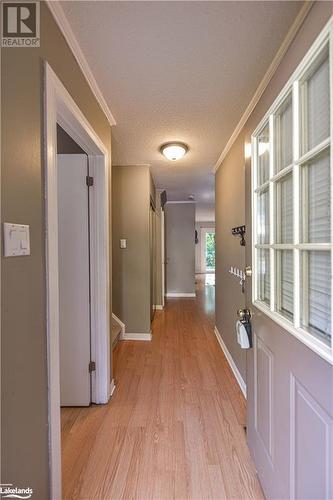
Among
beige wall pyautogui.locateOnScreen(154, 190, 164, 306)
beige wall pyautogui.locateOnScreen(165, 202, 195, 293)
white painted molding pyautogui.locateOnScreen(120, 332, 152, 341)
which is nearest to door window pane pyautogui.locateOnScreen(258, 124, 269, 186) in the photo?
white painted molding pyautogui.locateOnScreen(120, 332, 152, 341)

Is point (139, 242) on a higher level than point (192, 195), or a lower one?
lower

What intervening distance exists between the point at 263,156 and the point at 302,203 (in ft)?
1.69

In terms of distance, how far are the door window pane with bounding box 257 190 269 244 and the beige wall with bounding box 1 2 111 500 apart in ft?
3.60

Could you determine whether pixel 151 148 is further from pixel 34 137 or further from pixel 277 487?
pixel 277 487

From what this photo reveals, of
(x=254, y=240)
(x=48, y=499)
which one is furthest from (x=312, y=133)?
(x=48, y=499)

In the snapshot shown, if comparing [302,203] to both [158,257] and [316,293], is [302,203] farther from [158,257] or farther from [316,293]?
[158,257]

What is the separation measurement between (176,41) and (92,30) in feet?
1.36

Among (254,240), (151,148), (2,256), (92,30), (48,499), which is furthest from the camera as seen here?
(151,148)

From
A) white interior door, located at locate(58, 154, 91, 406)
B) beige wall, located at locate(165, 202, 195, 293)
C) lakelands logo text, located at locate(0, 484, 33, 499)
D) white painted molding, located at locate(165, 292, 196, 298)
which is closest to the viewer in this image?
lakelands logo text, located at locate(0, 484, 33, 499)

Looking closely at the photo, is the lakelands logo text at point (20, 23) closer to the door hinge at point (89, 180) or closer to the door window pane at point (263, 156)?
the door hinge at point (89, 180)

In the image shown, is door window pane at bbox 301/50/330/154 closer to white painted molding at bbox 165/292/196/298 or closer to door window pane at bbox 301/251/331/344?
door window pane at bbox 301/251/331/344

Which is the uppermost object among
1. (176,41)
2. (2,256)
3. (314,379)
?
(176,41)

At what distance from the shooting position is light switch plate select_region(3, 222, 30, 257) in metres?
0.81

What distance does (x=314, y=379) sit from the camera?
33.0 inches
